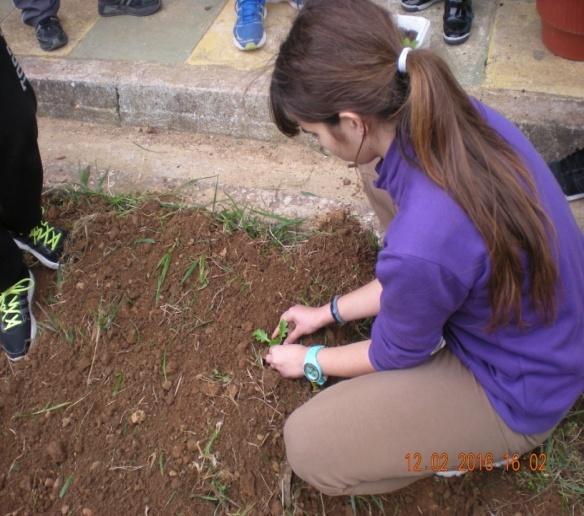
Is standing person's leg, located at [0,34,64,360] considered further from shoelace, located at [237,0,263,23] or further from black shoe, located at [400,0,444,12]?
black shoe, located at [400,0,444,12]

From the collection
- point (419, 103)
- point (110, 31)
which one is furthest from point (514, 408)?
point (110, 31)

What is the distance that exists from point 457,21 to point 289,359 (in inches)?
69.8

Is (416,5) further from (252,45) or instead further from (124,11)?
(124,11)

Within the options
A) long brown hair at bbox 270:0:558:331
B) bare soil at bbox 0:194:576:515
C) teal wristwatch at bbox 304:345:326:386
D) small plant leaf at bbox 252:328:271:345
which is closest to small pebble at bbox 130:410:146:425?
bare soil at bbox 0:194:576:515

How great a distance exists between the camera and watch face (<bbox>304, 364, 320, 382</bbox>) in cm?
180

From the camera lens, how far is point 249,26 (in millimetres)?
2951

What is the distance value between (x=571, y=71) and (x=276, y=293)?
5.15ft

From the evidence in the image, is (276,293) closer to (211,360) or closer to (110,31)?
(211,360)

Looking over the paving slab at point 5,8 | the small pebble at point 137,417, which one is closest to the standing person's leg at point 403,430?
the small pebble at point 137,417

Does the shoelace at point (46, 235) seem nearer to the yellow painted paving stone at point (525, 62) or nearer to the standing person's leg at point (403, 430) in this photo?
the standing person's leg at point (403, 430)

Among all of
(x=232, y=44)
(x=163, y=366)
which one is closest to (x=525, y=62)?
(x=232, y=44)

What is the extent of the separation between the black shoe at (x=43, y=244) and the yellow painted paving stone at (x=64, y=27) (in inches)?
50.3

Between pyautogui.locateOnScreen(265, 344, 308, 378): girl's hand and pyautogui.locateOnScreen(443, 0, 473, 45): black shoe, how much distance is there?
5.54ft

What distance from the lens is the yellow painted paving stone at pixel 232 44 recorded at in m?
2.99
